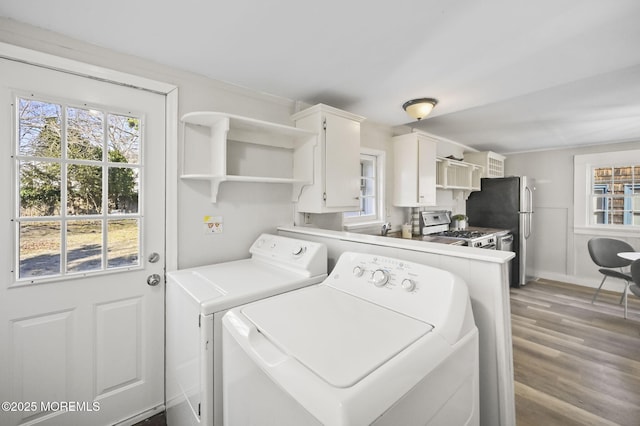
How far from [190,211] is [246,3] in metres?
1.23

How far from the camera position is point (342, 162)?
2270 millimetres

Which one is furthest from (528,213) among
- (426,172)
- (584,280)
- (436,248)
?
(436,248)

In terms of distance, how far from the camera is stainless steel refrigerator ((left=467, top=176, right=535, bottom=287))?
4.29 m

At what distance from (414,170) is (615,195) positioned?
3629 millimetres

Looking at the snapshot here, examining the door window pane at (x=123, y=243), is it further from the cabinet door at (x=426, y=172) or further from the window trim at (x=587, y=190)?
the window trim at (x=587, y=190)

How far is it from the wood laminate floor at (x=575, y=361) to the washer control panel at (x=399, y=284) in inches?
55.6

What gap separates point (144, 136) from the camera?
1676 mm

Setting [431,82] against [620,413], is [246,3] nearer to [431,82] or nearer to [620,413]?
[431,82]

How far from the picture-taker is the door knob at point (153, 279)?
1705mm

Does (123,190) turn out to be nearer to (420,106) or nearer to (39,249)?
(39,249)

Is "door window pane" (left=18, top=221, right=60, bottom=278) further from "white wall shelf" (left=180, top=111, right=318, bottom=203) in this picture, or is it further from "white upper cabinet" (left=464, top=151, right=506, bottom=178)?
"white upper cabinet" (left=464, top=151, right=506, bottom=178)

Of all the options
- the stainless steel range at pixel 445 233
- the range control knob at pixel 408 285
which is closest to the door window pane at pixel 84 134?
the range control knob at pixel 408 285

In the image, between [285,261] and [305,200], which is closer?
[285,261]

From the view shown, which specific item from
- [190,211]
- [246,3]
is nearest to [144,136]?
[190,211]
